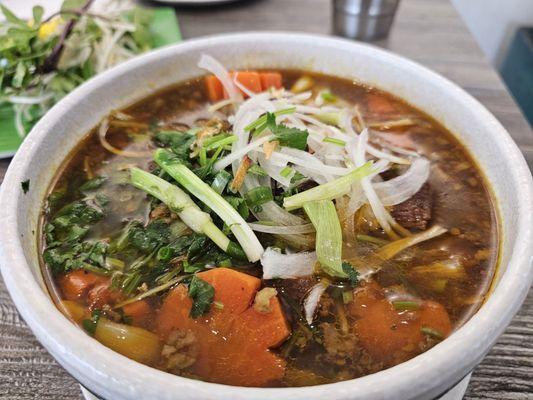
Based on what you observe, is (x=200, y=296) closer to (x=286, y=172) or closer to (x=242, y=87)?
(x=286, y=172)

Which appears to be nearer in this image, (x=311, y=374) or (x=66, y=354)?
(x=66, y=354)

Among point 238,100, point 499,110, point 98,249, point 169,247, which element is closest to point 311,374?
point 169,247

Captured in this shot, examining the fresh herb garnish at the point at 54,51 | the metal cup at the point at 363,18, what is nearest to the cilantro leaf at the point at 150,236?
the fresh herb garnish at the point at 54,51

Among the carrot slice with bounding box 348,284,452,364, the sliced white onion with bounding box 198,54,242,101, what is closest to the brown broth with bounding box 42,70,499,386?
the carrot slice with bounding box 348,284,452,364

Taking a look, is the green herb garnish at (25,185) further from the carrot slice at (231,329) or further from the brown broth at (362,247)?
the carrot slice at (231,329)

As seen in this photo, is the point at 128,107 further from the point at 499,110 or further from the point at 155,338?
the point at 499,110
